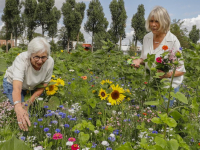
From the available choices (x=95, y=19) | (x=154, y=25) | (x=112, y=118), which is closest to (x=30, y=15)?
(x=95, y=19)

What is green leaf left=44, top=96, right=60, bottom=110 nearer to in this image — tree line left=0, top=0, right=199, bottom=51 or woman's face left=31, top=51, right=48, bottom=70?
→ woman's face left=31, top=51, right=48, bottom=70

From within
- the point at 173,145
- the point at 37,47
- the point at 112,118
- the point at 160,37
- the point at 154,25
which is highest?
the point at 154,25

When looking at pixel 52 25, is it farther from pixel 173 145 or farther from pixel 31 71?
pixel 173 145

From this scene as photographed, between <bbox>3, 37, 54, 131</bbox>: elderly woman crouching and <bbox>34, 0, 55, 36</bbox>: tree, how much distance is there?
33.5 m

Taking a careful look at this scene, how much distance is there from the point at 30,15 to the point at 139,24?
62.5 feet

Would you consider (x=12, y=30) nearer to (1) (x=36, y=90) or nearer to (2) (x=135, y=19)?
(2) (x=135, y=19)

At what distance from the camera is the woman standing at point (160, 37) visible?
2.85 meters

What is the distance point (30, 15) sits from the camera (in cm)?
3547

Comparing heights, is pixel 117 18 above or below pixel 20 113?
above

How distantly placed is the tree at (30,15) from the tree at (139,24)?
17382 millimetres

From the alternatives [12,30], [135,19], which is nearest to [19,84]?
[12,30]

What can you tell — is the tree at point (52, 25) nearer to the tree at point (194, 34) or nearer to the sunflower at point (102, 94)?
the sunflower at point (102, 94)

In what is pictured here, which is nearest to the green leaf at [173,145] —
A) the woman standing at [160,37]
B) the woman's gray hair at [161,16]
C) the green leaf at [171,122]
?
the green leaf at [171,122]

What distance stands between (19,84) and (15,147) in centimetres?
190
